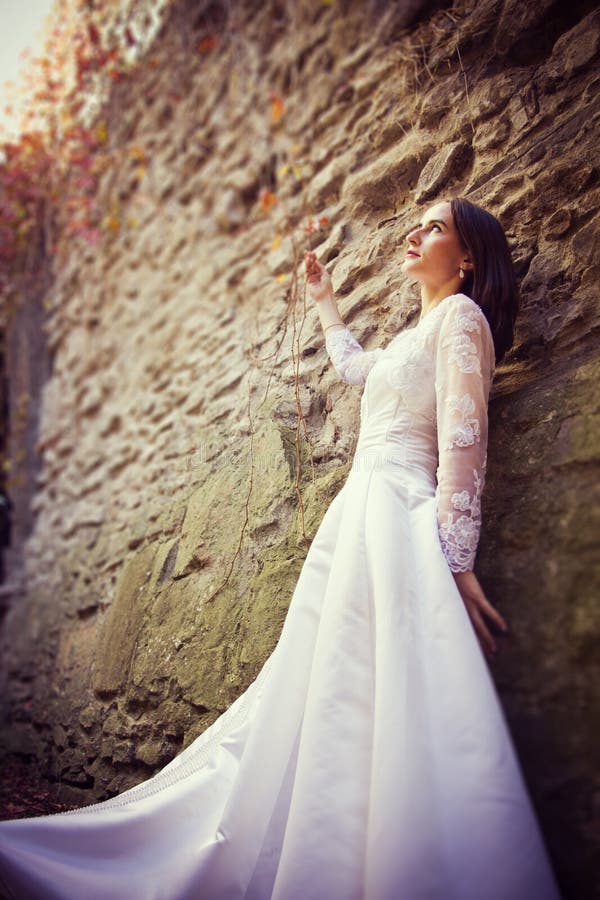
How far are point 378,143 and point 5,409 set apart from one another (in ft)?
17.2

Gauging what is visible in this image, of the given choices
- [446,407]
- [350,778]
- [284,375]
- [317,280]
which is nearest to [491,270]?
[446,407]

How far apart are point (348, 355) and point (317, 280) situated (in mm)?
413

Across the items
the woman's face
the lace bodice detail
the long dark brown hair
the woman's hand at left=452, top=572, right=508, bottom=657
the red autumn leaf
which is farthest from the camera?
the red autumn leaf

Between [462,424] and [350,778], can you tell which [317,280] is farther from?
[350,778]

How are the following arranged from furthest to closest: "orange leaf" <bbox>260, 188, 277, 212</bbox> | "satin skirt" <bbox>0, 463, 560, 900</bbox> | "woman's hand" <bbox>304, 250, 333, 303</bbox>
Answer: "orange leaf" <bbox>260, 188, 277, 212</bbox>, "woman's hand" <bbox>304, 250, 333, 303</bbox>, "satin skirt" <bbox>0, 463, 560, 900</bbox>

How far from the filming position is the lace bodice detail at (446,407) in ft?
4.93

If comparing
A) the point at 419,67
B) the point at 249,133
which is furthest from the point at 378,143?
the point at 249,133

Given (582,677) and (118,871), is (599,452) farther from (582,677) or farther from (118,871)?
(118,871)

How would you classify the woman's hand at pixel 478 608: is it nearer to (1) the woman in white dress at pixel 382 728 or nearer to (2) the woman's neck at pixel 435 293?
(1) the woman in white dress at pixel 382 728

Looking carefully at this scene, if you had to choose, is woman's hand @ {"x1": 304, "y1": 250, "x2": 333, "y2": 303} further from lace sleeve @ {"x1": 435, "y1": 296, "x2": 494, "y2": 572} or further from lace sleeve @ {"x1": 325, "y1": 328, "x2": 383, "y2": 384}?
lace sleeve @ {"x1": 435, "y1": 296, "x2": 494, "y2": 572}

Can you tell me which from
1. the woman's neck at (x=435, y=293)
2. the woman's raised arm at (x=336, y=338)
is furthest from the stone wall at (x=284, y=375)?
the woman's neck at (x=435, y=293)

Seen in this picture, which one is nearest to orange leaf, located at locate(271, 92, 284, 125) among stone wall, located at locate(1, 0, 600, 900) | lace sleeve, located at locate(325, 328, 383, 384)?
stone wall, located at locate(1, 0, 600, 900)

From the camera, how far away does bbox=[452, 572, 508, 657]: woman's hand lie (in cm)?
140

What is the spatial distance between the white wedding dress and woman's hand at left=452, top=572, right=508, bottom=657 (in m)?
0.05
